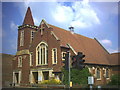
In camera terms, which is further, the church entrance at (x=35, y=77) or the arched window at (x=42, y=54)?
the church entrance at (x=35, y=77)

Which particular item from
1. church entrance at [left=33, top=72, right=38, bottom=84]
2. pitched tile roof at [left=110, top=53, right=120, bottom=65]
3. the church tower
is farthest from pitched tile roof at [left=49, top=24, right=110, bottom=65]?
church entrance at [left=33, top=72, right=38, bottom=84]

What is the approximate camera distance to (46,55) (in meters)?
36.7

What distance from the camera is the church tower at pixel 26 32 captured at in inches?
1661

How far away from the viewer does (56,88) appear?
84.6 feet

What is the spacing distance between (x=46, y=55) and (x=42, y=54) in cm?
118

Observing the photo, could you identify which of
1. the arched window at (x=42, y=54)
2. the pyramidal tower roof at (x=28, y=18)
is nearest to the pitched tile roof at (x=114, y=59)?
the arched window at (x=42, y=54)

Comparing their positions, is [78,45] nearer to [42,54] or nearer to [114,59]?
[42,54]

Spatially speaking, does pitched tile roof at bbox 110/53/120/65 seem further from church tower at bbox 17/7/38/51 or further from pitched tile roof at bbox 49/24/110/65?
church tower at bbox 17/7/38/51

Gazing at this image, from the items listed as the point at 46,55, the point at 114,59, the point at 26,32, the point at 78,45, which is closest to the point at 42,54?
the point at 46,55

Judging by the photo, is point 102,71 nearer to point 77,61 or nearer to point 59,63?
point 59,63

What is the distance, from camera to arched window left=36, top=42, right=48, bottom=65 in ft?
121

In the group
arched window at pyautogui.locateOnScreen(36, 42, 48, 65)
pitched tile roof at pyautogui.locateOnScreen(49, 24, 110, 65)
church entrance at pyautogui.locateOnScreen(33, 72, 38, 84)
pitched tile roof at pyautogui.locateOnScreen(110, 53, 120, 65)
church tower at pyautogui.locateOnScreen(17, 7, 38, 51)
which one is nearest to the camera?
arched window at pyautogui.locateOnScreen(36, 42, 48, 65)

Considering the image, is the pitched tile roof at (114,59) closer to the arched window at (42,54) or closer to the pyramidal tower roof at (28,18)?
the arched window at (42,54)

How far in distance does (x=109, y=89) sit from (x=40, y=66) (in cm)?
1994
